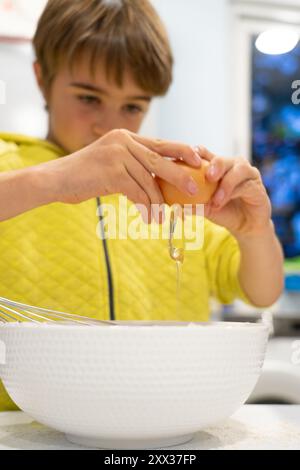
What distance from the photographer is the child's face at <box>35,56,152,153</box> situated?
987mm

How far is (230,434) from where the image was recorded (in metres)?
0.55

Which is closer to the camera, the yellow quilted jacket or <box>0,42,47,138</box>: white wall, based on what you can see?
the yellow quilted jacket

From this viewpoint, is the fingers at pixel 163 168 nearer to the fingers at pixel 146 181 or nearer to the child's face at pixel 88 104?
the fingers at pixel 146 181

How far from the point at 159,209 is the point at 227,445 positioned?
291 millimetres

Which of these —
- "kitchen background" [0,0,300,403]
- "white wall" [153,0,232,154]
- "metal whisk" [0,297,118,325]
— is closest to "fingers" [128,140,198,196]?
"metal whisk" [0,297,118,325]

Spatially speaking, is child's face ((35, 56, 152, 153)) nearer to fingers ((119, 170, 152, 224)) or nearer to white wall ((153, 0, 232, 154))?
fingers ((119, 170, 152, 224))

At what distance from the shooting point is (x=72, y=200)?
70cm

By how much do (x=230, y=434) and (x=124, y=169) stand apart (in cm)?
27

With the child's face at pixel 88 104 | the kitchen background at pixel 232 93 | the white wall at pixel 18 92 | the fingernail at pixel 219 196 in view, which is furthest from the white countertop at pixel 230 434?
the white wall at pixel 18 92

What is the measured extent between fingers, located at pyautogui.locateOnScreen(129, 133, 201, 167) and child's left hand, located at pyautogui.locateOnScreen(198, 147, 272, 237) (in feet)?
0.06

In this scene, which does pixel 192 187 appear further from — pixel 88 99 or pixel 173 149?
pixel 88 99

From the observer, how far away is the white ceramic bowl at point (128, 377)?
0.48 meters

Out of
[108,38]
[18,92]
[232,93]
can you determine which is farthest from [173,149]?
[232,93]

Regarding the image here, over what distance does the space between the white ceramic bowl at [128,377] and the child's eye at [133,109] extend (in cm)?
58
